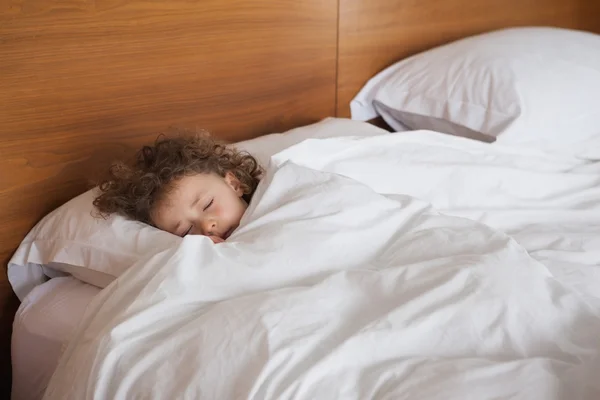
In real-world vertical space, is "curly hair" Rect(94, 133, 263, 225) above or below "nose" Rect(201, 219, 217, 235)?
above

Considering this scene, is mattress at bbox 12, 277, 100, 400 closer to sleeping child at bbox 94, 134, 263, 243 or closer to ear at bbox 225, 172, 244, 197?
sleeping child at bbox 94, 134, 263, 243

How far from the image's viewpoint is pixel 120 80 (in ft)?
4.03

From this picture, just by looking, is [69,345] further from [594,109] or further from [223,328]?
[594,109]

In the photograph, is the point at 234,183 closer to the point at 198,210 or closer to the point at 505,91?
the point at 198,210

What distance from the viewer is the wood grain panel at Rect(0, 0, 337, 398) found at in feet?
3.63

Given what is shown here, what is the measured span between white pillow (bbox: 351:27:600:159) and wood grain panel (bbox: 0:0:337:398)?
260 millimetres

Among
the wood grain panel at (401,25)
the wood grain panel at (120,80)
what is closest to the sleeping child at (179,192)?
the wood grain panel at (120,80)

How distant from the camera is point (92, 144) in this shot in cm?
123

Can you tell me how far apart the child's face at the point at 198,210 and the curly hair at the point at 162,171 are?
0.06 feet

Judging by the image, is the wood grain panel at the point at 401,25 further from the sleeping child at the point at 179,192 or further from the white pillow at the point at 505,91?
the sleeping child at the point at 179,192

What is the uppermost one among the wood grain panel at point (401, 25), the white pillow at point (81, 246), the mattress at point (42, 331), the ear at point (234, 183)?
the wood grain panel at point (401, 25)

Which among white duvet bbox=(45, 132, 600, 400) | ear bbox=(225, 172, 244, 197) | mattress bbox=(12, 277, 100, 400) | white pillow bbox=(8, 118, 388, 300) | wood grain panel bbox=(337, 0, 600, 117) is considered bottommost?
mattress bbox=(12, 277, 100, 400)

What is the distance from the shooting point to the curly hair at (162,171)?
108cm

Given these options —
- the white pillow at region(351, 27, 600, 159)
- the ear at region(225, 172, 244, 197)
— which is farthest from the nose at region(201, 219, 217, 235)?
the white pillow at region(351, 27, 600, 159)
